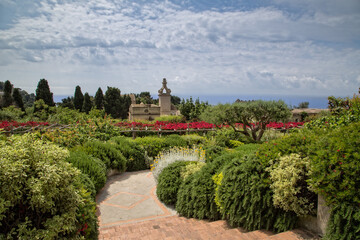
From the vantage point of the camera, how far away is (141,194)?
699 cm

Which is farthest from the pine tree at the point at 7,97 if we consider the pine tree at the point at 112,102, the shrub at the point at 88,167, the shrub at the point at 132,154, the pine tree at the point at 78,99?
the shrub at the point at 88,167

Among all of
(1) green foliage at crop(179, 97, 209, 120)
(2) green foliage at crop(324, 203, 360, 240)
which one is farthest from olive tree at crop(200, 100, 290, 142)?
(2) green foliage at crop(324, 203, 360, 240)

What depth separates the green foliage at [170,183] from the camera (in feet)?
19.7

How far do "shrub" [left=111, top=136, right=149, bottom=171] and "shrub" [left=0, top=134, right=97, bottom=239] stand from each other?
6342mm

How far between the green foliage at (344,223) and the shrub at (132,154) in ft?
24.4

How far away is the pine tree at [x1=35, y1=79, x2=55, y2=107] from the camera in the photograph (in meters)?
33.4

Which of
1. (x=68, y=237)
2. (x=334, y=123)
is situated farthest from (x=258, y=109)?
(x=68, y=237)

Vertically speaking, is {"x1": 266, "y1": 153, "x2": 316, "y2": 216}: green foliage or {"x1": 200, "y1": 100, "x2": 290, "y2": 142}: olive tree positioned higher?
{"x1": 200, "y1": 100, "x2": 290, "y2": 142}: olive tree

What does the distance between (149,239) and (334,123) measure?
14.6ft

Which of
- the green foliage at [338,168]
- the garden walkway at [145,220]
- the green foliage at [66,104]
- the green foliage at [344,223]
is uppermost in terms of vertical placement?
the green foliage at [66,104]

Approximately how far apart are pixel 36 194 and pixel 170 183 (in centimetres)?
388

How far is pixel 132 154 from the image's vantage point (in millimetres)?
9461

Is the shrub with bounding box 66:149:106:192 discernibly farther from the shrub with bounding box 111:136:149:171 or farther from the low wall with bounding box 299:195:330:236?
the low wall with bounding box 299:195:330:236

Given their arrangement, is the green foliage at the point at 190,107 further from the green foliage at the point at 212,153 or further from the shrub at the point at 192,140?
the green foliage at the point at 212,153
